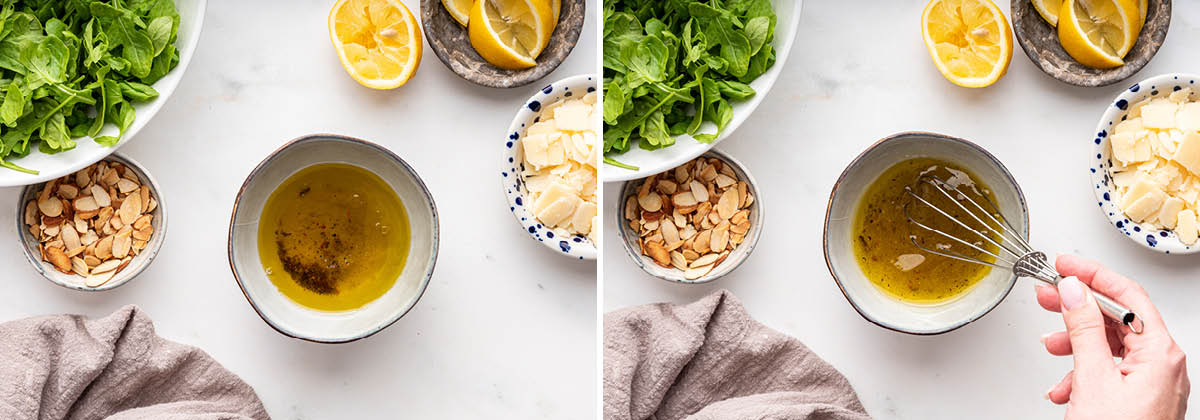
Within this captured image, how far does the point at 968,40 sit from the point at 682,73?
0.23m

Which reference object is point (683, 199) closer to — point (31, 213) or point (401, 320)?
point (401, 320)

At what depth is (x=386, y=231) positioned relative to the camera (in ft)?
2.10

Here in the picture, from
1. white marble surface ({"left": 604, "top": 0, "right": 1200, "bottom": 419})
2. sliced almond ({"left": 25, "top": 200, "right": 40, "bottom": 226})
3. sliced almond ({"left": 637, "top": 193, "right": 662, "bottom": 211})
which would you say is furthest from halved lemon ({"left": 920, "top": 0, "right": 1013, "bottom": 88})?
sliced almond ({"left": 25, "top": 200, "right": 40, "bottom": 226})

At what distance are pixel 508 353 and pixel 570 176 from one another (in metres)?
0.15

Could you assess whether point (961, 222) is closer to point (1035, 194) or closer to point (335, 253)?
point (1035, 194)

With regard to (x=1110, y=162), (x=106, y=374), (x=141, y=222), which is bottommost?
→ (x=106, y=374)

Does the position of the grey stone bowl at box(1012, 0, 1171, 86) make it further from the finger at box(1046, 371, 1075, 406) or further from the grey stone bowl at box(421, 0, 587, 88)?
the grey stone bowl at box(421, 0, 587, 88)

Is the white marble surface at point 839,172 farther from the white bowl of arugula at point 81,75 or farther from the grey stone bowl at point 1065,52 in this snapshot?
the white bowl of arugula at point 81,75

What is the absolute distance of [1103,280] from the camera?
0.59m

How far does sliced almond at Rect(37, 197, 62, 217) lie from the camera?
1.99 feet

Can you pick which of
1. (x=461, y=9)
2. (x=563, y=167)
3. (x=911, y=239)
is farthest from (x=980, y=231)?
(x=461, y=9)

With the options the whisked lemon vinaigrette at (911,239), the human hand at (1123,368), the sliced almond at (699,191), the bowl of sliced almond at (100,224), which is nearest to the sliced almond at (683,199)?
the sliced almond at (699,191)

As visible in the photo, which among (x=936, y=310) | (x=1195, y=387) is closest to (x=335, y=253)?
(x=936, y=310)

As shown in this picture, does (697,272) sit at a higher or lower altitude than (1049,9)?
lower
